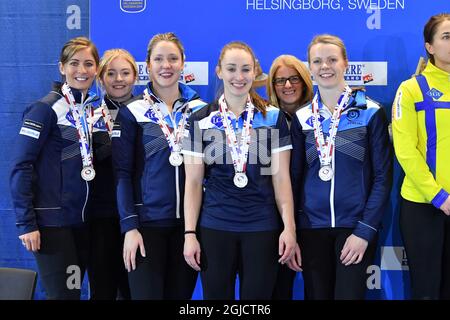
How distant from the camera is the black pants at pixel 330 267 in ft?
9.70

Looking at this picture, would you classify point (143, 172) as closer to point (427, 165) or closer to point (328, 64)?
point (328, 64)

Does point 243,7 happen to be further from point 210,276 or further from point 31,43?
point 210,276

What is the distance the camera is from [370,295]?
Result: 3.97 meters

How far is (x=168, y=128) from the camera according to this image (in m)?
3.17

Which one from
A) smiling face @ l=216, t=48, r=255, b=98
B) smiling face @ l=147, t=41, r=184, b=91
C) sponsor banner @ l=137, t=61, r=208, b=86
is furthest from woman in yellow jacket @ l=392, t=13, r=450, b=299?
sponsor banner @ l=137, t=61, r=208, b=86

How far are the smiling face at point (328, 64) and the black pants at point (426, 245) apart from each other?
31.4 inches

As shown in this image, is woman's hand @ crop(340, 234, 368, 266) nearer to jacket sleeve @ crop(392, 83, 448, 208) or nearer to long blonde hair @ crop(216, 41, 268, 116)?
jacket sleeve @ crop(392, 83, 448, 208)

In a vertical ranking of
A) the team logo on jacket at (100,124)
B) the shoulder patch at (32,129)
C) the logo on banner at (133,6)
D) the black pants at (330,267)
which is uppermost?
the logo on banner at (133,6)

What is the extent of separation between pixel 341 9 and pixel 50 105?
79.5 inches

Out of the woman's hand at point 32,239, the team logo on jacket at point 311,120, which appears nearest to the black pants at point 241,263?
the team logo on jacket at point 311,120

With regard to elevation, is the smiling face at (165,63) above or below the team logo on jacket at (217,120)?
above

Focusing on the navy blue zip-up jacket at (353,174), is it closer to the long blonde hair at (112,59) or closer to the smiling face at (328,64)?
the smiling face at (328,64)

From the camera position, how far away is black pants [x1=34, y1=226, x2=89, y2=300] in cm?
314

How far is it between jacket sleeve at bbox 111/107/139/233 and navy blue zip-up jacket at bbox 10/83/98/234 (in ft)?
0.95
